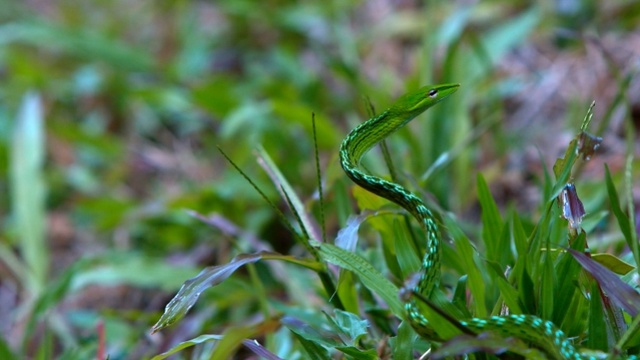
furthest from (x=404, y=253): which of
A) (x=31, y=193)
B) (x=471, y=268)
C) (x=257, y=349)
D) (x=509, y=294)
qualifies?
(x=31, y=193)

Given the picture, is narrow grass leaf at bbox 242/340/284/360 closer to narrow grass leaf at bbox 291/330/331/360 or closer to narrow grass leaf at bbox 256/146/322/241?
narrow grass leaf at bbox 291/330/331/360

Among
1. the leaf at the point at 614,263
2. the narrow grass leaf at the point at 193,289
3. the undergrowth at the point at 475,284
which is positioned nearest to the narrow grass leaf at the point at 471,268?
the undergrowth at the point at 475,284

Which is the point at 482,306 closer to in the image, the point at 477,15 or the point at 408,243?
the point at 408,243

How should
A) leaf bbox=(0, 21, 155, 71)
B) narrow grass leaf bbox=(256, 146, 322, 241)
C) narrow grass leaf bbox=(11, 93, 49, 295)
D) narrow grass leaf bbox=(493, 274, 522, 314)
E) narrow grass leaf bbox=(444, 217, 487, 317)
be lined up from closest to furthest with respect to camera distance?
narrow grass leaf bbox=(493, 274, 522, 314)
narrow grass leaf bbox=(444, 217, 487, 317)
narrow grass leaf bbox=(256, 146, 322, 241)
narrow grass leaf bbox=(11, 93, 49, 295)
leaf bbox=(0, 21, 155, 71)

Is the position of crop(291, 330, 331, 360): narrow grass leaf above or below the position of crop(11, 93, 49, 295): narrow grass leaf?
above

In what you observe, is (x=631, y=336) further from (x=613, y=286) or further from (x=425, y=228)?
(x=425, y=228)

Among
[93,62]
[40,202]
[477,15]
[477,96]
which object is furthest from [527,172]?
[93,62]

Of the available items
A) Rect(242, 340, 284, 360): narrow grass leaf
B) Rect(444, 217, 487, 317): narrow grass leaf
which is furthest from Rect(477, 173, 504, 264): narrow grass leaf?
Rect(242, 340, 284, 360): narrow grass leaf
